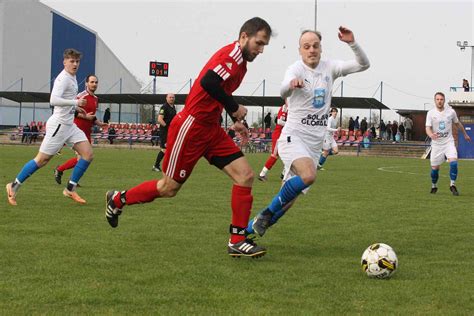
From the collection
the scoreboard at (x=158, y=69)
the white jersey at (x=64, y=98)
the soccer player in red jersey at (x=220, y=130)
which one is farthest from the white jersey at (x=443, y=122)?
the scoreboard at (x=158, y=69)

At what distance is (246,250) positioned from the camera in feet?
20.9

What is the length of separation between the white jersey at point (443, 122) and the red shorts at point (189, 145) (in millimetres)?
8706

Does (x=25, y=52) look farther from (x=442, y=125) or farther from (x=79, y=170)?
(x=79, y=170)

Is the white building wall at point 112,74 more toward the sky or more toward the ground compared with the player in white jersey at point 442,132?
more toward the sky

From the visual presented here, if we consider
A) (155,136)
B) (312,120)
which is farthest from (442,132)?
(155,136)

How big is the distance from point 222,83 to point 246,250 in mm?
1463

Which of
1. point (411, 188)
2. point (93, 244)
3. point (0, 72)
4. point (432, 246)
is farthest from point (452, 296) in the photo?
point (0, 72)

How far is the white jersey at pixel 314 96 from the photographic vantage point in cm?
731

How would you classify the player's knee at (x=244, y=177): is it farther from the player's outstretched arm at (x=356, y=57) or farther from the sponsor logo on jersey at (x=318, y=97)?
the player's outstretched arm at (x=356, y=57)

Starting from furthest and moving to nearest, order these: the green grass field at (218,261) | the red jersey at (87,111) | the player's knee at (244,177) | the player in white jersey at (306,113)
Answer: the red jersey at (87,111) < the player in white jersey at (306,113) < the player's knee at (244,177) < the green grass field at (218,261)

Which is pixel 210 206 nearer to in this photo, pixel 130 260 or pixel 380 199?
pixel 380 199

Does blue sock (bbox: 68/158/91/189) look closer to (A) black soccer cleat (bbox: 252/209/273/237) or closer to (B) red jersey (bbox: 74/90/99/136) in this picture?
(B) red jersey (bbox: 74/90/99/136)

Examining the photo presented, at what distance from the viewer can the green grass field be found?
15.5ft

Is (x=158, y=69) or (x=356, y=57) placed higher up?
(x=158, y=69)
